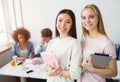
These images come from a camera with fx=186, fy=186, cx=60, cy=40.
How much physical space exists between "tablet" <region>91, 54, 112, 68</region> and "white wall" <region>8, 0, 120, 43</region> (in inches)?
82.3

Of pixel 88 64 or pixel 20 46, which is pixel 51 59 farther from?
pixel 20 46

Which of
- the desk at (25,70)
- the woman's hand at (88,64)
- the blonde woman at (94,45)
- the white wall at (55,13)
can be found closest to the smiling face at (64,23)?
the blonde woman at (94,45)

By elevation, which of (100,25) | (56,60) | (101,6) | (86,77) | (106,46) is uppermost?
(101,6)

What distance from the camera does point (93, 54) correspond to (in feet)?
3.96

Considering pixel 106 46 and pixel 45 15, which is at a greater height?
pixel 45 15

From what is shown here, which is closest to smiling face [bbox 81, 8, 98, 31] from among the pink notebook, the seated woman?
the pink notebook

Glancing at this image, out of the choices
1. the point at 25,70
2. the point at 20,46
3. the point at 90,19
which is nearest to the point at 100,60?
the point at 90,19

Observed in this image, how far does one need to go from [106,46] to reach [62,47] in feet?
1.08

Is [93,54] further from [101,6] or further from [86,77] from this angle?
[101,6]

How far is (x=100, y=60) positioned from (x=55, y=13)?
7.76ft

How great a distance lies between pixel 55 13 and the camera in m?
3.45

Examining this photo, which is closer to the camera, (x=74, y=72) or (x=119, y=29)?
(x=74, y=72)

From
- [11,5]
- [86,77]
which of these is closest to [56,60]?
[86,77]

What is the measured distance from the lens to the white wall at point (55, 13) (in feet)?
10.4
